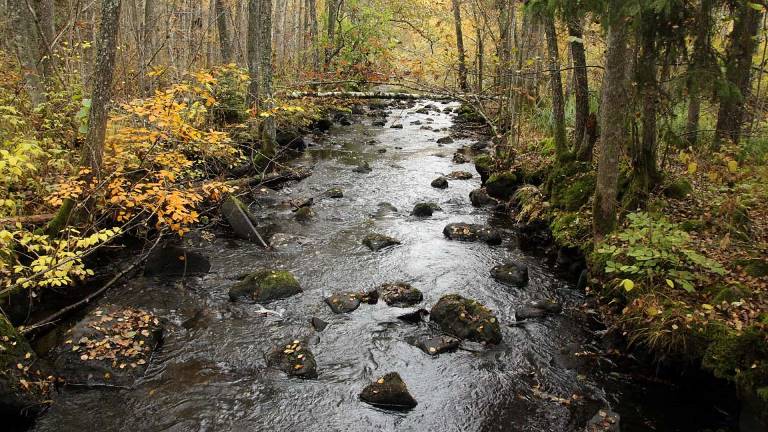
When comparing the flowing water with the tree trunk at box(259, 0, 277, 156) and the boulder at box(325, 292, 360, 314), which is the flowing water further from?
the tree trunk at box(259, 0, 277, 156)

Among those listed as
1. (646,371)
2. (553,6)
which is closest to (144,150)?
(553,6)

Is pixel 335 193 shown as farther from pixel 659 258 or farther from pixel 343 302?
pixel 659 258

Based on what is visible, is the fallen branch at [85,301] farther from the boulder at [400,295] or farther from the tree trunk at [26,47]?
the boulder at [400,295]

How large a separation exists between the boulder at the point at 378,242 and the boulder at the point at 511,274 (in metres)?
2.47

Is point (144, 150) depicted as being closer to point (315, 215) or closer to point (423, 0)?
point (315, 215)

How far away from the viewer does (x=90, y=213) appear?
7875 millimetres

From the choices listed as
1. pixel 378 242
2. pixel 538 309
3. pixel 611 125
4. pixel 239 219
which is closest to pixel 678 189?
pixel 611 125

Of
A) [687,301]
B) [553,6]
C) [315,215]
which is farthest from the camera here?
[315,215]

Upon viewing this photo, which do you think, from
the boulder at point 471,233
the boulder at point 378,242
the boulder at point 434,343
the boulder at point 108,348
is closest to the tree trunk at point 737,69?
the boulder at point 471,233

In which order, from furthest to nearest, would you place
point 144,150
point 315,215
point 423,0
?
point 423,0, point 315,215, point 144,150

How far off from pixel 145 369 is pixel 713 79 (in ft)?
28.2

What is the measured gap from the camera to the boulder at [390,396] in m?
5.95

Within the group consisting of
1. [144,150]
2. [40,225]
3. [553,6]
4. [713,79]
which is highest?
[553,6]

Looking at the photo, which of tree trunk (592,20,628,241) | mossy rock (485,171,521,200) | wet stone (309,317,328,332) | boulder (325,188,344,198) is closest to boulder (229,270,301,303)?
wet stone (309,317,328,332)
